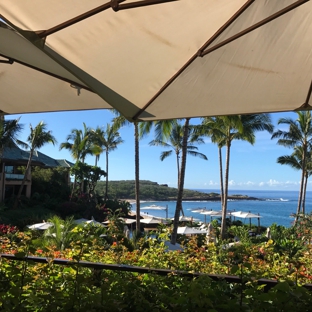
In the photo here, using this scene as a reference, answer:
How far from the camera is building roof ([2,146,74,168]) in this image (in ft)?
81.7

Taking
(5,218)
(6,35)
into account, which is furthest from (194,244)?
(5,218)

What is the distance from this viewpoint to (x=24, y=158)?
2900 centimetres

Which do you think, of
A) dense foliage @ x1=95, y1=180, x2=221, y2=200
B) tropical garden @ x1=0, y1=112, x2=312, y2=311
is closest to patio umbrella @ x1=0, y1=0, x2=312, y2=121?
tropical garden @ x1=0, y1=112, x2=312, y2=311

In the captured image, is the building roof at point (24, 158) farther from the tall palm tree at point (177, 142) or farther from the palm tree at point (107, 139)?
the tall palm tree at point (177, 142)

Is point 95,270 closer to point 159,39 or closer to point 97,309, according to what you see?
point 97,309

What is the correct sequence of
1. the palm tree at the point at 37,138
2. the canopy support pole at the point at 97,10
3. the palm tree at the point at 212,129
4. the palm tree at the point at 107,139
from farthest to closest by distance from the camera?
the palm tree at the point at 107,139 < the palm tree at the point at 37,138 < the palm tree at the point at 212,129 < the canopy support pole at the point at 97,10

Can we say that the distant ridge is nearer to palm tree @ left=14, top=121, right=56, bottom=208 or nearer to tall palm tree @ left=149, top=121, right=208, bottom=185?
tall palm tree @ left=149, top=121, right=208, bottom=185

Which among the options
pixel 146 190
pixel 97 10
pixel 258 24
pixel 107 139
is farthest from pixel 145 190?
pixel 97 10

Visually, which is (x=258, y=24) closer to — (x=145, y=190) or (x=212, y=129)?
(x=212, y=129)

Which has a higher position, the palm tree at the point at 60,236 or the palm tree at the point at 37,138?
the palm tree at the point at 37,138

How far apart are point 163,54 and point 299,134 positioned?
24.3 meters

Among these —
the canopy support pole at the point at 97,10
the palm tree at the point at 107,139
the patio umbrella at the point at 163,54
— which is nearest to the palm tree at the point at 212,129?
the palm tree at the point at 107,139

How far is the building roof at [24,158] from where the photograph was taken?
24.9 m

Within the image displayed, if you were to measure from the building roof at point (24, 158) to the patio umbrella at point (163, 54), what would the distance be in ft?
75.8
